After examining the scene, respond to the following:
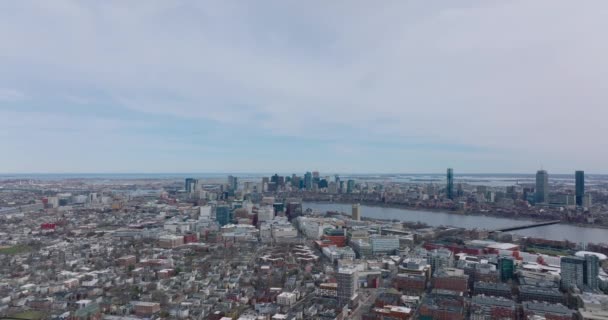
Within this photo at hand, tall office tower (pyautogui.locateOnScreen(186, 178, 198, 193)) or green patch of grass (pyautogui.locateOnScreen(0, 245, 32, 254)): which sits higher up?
tall office tower (pyautogui.locateOnScreen(186, 178, 198, 193))

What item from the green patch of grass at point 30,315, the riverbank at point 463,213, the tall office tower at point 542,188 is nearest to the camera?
the green patch of grass at point 30,315

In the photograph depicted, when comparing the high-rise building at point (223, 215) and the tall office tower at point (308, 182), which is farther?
the tall office tower at point (308, 182)

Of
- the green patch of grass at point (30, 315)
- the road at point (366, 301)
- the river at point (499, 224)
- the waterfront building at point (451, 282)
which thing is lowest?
the green patch of grass at point (30, 315)

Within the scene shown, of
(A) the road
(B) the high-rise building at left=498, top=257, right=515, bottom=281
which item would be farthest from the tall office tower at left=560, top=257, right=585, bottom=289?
(A) the road

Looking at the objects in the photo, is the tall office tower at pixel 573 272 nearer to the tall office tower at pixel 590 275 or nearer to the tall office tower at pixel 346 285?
the tall office tower at pixel 590 275

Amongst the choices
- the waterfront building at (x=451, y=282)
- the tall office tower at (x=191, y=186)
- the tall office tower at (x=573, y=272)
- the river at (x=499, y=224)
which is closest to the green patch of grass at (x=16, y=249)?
the waterfront building at (x=451, y=282)

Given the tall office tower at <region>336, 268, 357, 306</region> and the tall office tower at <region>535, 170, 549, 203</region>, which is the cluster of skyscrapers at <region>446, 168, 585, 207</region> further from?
the tall office tower at <region>336, 268, 357, 306</region>
